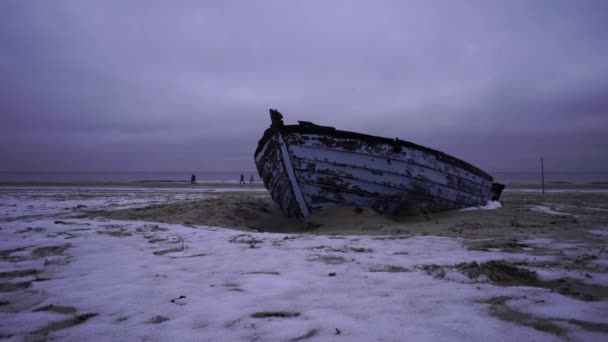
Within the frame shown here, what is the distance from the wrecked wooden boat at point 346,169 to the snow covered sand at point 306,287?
1.60 metres

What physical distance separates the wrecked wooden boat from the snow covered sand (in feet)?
5.25

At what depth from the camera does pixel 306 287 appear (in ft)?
7.36

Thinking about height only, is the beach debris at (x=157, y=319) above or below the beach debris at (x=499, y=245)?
below

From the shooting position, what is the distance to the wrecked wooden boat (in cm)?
571

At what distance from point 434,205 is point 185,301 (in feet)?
18.8

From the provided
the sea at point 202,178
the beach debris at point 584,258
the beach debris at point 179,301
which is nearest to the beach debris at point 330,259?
the beach debris at point 179,301

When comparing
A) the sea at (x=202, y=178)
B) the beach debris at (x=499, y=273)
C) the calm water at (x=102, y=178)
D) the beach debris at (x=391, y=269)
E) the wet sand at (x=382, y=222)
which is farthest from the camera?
the calm water at (x=102, y=178)

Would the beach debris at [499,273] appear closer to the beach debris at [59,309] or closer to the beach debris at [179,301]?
the beach debris at [179,301]

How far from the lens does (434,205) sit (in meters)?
6.54

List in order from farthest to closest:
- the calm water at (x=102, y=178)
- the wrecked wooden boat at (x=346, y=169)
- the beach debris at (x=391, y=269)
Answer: the calm water at (x=102, y=178)
the wrecked wooden boat at (x=346, y=169)
the beach debris at (x=391, y=269)

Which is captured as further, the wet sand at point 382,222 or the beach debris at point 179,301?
the wet sand at point 382,222

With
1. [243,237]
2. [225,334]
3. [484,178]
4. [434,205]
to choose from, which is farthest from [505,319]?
[484,178]

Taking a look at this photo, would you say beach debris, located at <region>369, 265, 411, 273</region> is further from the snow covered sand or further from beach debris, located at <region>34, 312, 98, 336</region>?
beach debris, located at <region>34, 312, 98, 336</region>

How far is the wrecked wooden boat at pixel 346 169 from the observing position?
18.7 feet
